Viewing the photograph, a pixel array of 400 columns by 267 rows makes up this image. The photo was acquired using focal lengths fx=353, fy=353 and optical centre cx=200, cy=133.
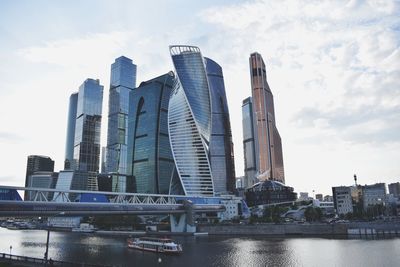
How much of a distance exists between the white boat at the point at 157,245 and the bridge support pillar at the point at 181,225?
44927mm

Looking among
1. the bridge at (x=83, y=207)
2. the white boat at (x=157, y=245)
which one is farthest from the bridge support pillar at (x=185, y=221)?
the white boat at (x=157, y=245)

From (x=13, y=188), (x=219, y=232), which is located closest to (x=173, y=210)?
(x=219, y=232)

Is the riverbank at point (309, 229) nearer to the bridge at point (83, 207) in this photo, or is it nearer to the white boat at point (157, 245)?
the bridge at point (83, 207)

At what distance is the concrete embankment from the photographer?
104562 mm

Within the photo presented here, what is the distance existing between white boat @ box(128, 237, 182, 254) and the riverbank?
165 ft

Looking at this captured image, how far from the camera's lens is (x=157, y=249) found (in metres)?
77.7

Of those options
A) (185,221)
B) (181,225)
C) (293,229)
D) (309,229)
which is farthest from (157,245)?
(181,225)

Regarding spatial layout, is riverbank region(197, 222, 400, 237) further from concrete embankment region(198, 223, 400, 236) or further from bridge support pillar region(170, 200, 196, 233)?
bridge support pillar region(170, 200, 196, 233)

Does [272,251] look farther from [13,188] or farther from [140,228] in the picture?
[140,228]

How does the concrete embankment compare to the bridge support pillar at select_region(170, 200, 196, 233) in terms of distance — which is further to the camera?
the bridge support pillar at select_region(170, 200, 196, 233)

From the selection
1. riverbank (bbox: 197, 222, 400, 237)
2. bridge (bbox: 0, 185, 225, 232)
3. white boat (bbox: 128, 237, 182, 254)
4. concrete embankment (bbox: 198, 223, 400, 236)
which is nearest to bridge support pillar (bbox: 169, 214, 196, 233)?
bridge (bbox: 0, 185, 225, 232)

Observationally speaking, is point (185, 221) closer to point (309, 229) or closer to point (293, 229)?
point (293, 229)

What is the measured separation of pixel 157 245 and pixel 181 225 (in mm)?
58509

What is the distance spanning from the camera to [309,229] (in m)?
111
